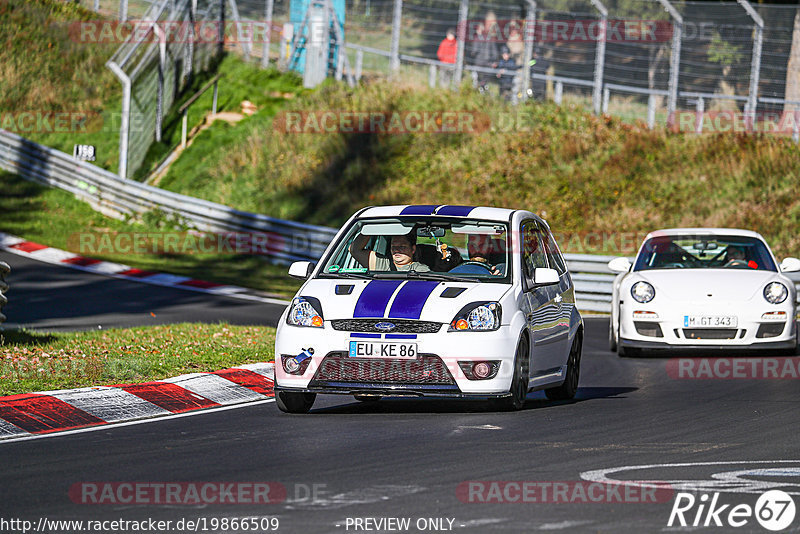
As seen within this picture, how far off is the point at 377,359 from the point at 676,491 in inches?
125

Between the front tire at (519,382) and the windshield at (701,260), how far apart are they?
547 cm

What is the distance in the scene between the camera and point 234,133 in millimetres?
34062

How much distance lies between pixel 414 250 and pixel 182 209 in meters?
18.0

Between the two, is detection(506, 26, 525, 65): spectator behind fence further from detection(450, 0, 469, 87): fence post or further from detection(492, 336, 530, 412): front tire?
detection(492, 336, 530, 412): front tire

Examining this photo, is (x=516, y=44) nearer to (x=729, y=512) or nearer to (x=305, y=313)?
(x=305, y=313)

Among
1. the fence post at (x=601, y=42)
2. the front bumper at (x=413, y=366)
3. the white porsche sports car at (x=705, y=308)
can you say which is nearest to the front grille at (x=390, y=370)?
the front bumper at (x=413, y=366)

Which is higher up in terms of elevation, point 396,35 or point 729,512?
point 396,35

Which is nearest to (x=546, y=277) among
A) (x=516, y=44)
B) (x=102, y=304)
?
(x=102, y=304)

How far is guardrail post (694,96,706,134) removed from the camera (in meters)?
29.5

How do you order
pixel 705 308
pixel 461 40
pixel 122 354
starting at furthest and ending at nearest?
pixel 461 40, pixel 705 308, pixel 122 354

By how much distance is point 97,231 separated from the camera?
28.1 metres

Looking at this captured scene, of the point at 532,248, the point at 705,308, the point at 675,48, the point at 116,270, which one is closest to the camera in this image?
the point at 532,248

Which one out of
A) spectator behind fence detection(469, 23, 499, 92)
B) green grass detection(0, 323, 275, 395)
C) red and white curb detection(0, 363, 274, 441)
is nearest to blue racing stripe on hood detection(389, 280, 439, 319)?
red and white curb detection(0, 363, 274, 441)

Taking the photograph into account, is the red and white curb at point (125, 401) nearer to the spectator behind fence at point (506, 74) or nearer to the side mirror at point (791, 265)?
the side mirror at point (791, 265)
